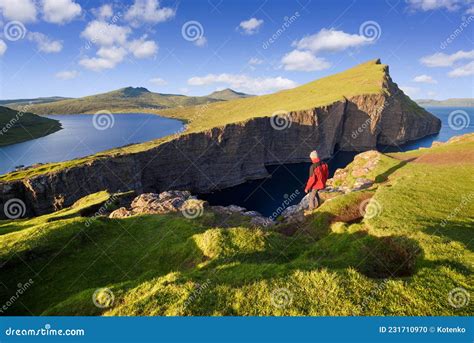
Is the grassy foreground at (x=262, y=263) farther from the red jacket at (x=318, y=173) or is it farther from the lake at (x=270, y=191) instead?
the lake at (x=270, y=191)

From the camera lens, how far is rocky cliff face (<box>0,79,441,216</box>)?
6825cm

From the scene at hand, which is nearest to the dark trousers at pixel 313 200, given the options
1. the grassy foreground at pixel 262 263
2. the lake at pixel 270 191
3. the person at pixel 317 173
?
the grassy foreground at pixel 262 263

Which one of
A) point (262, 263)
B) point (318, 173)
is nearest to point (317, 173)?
point (318, 173)

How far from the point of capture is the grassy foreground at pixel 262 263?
1016cm

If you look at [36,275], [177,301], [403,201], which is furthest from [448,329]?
[36,275]

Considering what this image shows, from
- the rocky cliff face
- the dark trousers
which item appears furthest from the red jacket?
the rocky cliff face

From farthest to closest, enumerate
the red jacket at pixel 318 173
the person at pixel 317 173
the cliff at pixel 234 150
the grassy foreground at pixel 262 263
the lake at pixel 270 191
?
the lake at pixel 270 191 → the cliff at pixel 234 150 → the red jacket at pixel 318 173 → the person at pixel 317 173 → the grassy foreground at pixel 262 263

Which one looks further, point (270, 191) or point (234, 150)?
point (234, 150)

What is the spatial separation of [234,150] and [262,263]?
100257 mm

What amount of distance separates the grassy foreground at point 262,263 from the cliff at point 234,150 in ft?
154

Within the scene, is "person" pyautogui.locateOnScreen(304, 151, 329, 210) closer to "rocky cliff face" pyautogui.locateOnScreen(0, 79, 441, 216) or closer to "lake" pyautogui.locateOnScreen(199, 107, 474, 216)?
"lake" pyautogui.locateOnScreen(199, 107, 474, 216)

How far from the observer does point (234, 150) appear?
Answer: 11344cm

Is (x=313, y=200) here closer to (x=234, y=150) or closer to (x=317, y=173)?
(x=317, y=173)

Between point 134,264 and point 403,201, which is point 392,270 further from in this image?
point 134,264
